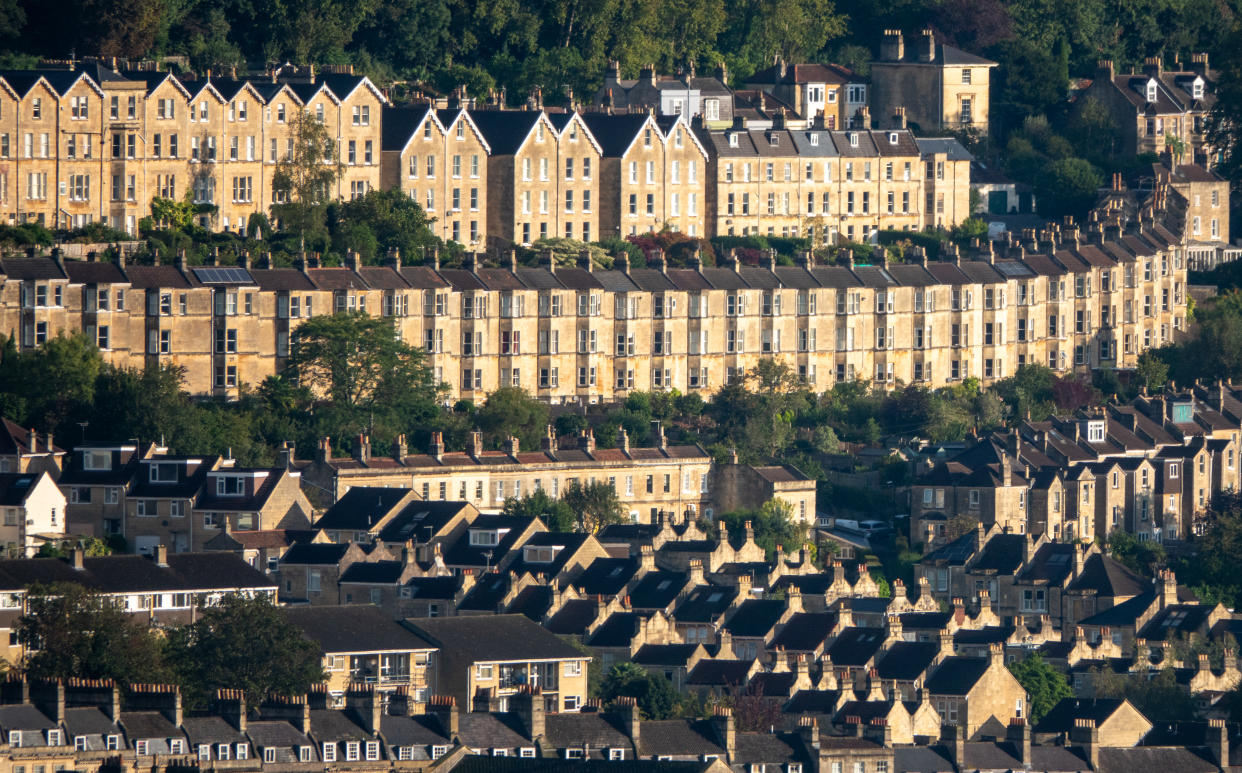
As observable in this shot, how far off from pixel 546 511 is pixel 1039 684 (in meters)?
22.7

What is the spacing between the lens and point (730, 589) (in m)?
114

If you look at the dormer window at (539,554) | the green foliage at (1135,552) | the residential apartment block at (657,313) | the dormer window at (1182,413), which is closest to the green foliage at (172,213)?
the residential apartment block at (657,313)

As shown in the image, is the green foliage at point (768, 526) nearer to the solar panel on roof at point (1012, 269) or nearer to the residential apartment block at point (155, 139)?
the residential apartment block at point (155, 139)

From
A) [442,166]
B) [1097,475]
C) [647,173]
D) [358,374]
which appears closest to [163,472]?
[358,374]

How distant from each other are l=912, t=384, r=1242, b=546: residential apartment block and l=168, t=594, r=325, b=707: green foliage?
37.8 meters

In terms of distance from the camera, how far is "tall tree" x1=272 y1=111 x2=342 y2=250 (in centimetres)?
13881

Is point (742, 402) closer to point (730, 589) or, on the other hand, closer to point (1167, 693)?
point (730, 589)

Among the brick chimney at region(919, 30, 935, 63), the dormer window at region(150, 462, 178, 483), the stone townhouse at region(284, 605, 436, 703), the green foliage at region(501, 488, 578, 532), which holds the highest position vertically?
the brick chimney at region(919, 30, 935, 63)

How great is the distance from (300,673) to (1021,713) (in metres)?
20.1

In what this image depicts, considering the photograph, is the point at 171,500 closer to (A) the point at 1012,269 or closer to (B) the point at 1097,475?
(B) the point at 1097,475

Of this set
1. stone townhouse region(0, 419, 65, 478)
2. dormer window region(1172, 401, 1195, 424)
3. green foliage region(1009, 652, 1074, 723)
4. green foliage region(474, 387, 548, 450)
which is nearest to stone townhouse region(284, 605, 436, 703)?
green foliage region(1009, 652, 1074, 723)

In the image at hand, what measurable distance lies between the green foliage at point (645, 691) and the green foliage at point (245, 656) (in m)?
7.93

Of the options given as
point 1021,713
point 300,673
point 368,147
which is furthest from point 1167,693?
point 368,147

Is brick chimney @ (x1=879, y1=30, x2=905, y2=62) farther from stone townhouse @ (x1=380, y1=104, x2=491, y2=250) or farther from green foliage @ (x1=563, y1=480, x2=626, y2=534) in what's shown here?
green foliage @ (x1=563, y1=480, x2=626, y2=534)
